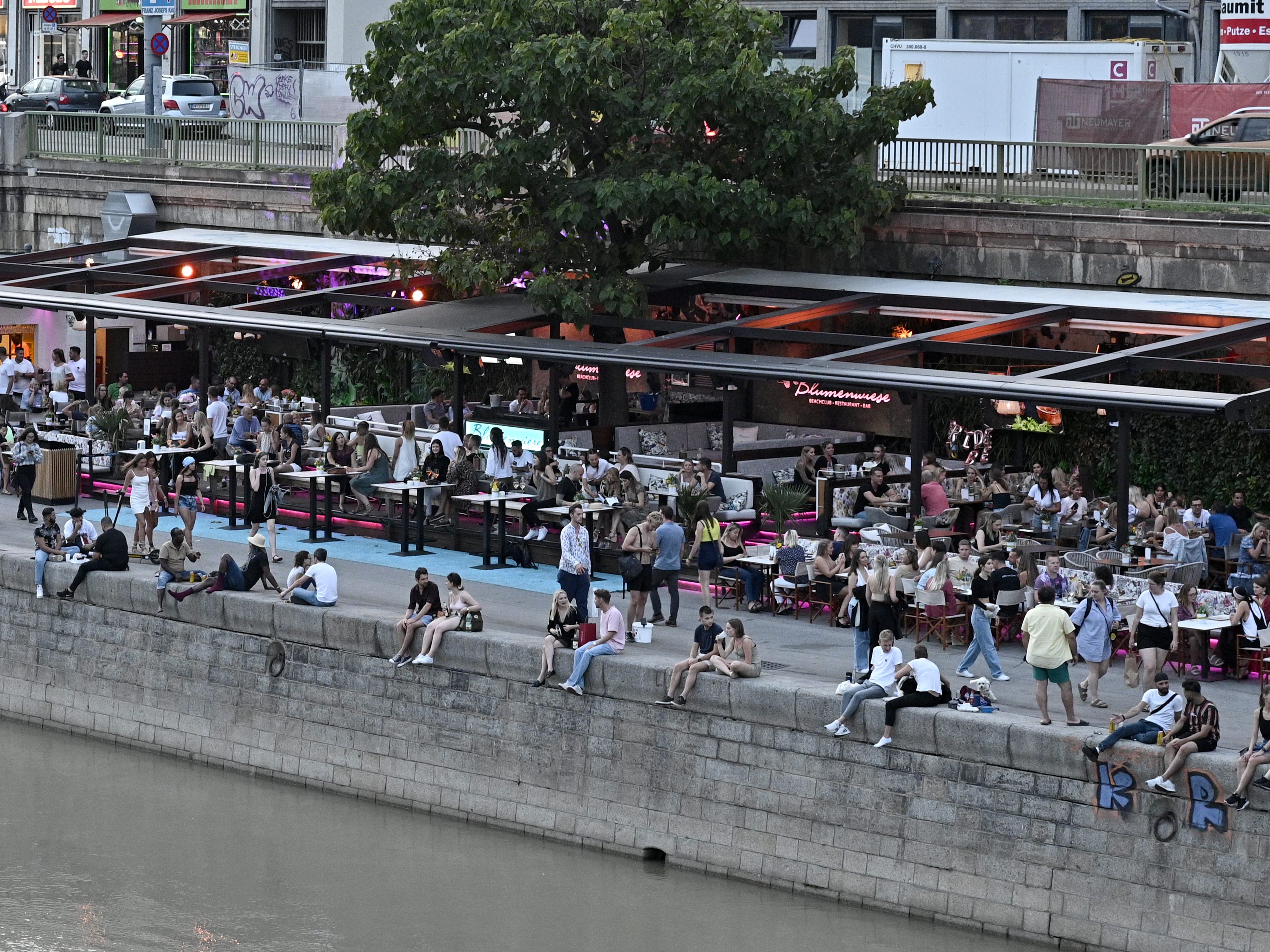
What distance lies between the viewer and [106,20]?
65.7 meters

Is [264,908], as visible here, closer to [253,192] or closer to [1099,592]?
[1099,592]

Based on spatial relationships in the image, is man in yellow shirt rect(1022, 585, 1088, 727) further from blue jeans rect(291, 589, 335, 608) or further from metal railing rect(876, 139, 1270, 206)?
metal railing rect(876, 139, 1270, 206)

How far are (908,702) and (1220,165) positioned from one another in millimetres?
12520

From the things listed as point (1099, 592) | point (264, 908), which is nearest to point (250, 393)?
point (264, 908)

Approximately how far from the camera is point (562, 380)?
32250mm

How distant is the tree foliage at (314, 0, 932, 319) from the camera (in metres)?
28.0

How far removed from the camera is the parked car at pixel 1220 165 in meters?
27.7

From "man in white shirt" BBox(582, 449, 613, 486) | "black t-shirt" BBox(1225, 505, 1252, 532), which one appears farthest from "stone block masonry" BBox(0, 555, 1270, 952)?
"black t-shirt" BBox(1225, 505, 1252, 532)

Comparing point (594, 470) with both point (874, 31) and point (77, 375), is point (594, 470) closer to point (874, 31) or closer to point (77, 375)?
point (77, 375)

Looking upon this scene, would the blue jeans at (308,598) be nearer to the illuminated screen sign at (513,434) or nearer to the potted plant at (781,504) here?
the potted plant at (781,504)

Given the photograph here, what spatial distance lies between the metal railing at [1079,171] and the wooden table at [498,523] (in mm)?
8290

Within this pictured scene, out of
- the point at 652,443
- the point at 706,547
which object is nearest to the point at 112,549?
the point at 706,547

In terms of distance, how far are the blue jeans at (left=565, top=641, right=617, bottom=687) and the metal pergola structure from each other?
211 inches

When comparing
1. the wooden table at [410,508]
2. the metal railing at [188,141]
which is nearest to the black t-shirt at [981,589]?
the wooden table at [410,508]
